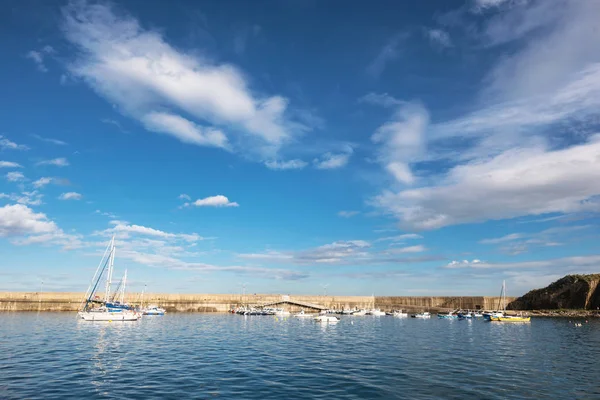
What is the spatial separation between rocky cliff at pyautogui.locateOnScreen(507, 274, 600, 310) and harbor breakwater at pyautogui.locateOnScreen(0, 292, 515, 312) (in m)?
8.31

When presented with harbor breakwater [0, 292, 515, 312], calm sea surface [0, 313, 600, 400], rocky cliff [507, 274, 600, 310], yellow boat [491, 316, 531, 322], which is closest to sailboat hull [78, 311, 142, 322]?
calm sea surface [0, 313, 600, 400]

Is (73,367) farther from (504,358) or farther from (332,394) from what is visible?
(504,358)

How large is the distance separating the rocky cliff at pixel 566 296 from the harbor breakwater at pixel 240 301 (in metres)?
8.31

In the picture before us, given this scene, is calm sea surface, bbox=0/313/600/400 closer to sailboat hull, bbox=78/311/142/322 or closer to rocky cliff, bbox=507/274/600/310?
sailboat hull, bbox=78/311/142/322

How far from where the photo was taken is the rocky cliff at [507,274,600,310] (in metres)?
143

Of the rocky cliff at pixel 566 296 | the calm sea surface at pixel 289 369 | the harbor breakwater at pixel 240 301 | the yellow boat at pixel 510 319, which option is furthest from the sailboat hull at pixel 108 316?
the rocky cliff at pixel 566 296

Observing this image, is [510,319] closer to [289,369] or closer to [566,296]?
[566,296]

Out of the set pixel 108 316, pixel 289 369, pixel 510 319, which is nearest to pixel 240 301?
pixel 108 316

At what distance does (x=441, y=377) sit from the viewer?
3266cm

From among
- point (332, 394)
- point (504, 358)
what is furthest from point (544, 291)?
point (332, 394)

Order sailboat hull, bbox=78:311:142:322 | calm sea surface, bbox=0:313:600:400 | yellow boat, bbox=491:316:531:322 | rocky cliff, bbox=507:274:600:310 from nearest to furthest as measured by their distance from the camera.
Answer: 1. calm sea surface, bbox=0:313:600:400
2. sailboat hull, bbox=78:311:142:322
3. yellow boat, bbox=491:316:531:322
4. rocky cliff, bbox=507:274:600:310

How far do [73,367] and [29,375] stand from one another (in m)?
4.58

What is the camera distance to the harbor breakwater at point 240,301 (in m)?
143

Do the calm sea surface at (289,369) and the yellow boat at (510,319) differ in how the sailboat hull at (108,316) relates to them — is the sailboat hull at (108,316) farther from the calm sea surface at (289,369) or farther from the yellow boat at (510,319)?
the yellow boat at (510,319)
